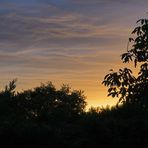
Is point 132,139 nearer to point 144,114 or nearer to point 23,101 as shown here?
point 144,114

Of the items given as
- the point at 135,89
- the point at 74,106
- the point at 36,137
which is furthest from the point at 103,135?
the point at 74,106

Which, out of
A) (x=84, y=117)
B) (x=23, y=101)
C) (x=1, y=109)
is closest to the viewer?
(x=84, y=117)

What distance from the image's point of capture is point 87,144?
68.5 feet

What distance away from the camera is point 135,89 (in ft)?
49.9

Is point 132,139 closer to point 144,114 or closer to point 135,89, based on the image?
point 144,114

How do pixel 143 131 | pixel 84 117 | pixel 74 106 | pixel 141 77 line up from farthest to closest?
pixel 74 106
pixel 84 117
pixel 143 131
pixel 141 77

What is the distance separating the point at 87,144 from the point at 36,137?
104 inches

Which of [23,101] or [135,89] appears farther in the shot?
→ [23,101]

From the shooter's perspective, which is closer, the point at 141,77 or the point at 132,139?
the point at 141,77

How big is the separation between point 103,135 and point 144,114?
183 cm

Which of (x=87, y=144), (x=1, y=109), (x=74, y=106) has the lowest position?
(x=87, y=144)

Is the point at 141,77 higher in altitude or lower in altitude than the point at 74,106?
lower

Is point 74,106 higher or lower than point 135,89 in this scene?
higher

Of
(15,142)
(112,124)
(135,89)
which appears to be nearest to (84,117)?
(112,124)
